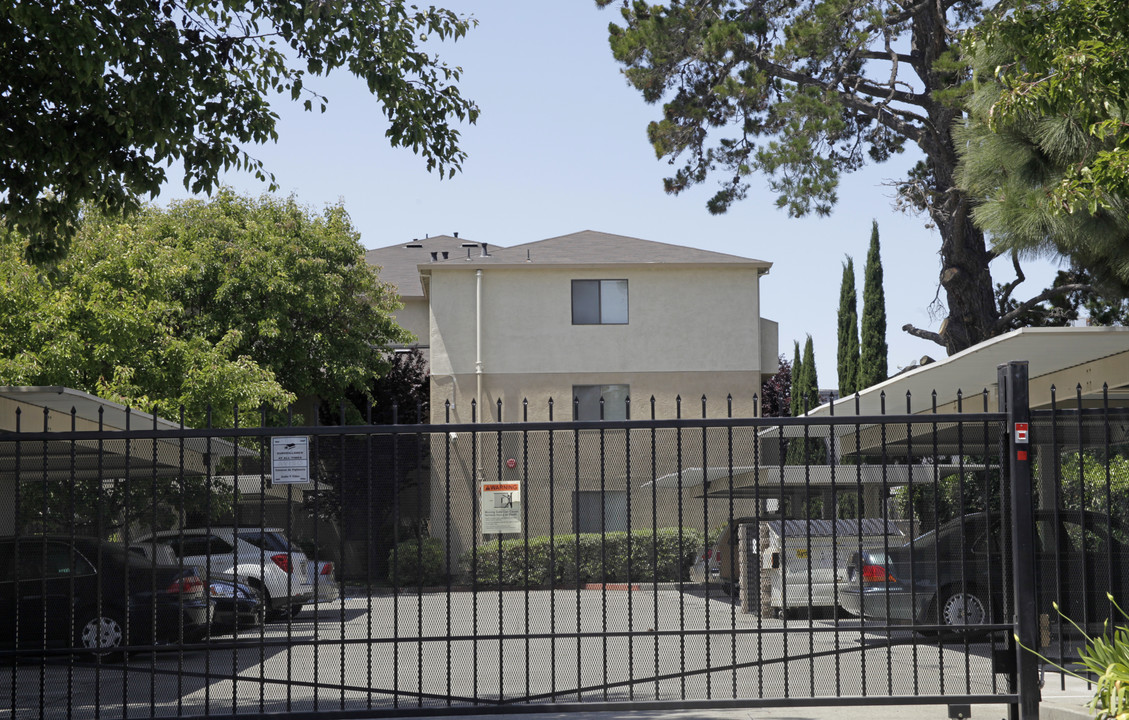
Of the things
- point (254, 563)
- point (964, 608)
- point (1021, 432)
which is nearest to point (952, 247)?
point (1021, 432)

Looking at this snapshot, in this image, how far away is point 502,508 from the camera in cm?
796

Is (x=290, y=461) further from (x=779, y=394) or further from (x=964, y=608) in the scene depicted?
(x=779, y=394)

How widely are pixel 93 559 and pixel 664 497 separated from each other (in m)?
4.46

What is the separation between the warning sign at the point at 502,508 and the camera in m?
7.91

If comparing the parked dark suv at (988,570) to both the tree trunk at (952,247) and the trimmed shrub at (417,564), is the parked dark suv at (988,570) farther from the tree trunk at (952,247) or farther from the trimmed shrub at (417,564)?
the tree trunk at (952,247)

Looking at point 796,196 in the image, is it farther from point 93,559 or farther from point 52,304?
point 93,559

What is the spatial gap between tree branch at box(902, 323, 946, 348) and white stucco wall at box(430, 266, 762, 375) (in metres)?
6.14

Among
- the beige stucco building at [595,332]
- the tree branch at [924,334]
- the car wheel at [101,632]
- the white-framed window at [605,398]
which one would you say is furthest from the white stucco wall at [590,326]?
the car wheel at [101,632]

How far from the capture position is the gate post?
7.91 m

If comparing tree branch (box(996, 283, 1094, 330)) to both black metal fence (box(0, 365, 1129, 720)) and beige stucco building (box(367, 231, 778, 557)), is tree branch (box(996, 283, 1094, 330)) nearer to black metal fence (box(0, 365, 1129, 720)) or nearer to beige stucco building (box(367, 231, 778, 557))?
beige stucco building (box(367, 231, 778, 557))

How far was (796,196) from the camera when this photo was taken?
2150 cm

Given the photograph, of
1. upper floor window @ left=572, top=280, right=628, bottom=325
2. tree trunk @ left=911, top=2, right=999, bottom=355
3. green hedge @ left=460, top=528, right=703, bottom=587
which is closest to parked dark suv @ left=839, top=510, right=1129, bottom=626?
green hedge @ left=460, top=528, right=703, bottom=587

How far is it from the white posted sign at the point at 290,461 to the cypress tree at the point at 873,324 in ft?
95.8

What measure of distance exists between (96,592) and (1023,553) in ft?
21.5
